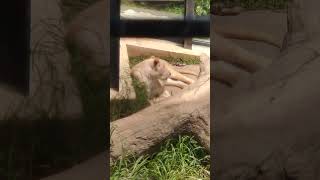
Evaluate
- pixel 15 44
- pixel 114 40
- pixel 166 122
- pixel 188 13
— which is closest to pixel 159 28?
pixel 114 40

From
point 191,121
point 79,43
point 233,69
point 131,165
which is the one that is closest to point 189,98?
point 191,121

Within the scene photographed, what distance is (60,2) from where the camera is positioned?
402cm

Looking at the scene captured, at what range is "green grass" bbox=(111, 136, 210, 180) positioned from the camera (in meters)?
5.06

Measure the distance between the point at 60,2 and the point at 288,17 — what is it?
142cm

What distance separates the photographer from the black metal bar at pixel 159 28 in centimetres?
477

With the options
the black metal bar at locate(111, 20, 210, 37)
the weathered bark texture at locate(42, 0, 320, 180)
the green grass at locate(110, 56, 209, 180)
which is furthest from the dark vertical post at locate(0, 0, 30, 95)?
the green grass at locate(110, 56, 209, 180)

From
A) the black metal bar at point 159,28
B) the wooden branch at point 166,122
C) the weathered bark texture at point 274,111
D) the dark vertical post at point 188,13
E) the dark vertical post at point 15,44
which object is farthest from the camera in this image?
the wooden branch at point 166,122

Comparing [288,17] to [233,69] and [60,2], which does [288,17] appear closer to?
[233,69]

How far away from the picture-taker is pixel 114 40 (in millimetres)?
4957

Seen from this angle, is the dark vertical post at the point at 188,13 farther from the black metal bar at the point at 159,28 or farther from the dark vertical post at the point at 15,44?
the dark vertical post at the point at 15,44

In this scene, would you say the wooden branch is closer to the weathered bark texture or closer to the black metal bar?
the black metal bar

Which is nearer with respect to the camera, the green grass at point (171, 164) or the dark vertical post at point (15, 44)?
the dark vertical post at point (15, 44)

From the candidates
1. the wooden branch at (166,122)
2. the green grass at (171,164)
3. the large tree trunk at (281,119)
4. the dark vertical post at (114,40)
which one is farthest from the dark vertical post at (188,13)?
the large tree trunk at (281,119)

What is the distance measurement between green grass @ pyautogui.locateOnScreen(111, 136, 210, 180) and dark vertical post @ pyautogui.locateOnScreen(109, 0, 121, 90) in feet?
2.06
